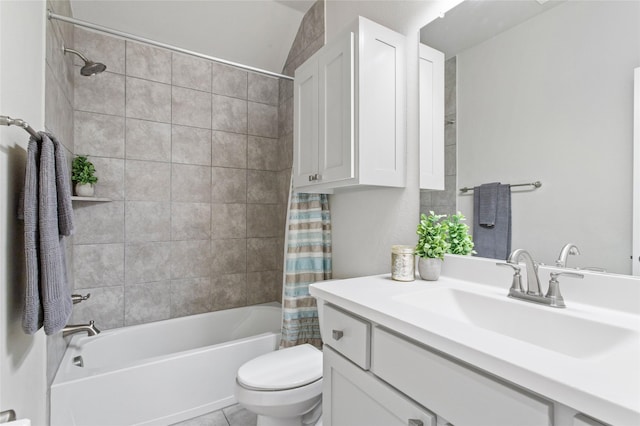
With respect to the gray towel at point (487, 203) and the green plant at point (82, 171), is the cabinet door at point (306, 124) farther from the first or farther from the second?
the green plant at point (82, 171)

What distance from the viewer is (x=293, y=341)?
1948 millimetres

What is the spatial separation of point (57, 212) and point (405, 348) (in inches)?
49.7

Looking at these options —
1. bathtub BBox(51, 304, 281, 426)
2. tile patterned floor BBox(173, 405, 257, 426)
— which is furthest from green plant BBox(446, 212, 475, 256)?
tile patterned floor BBox(173, 405, 257, 426)

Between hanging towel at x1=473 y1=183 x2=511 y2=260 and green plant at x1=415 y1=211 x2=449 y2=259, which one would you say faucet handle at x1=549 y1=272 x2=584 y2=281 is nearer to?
hanging towel at x1=473 y1=183 x2=511 y2=260

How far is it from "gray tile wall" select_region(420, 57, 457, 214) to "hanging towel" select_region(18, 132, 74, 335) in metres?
1.45

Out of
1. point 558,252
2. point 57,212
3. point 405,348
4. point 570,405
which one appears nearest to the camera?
point 570,405

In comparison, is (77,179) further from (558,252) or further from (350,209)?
(558,252)

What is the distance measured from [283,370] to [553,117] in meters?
1.48

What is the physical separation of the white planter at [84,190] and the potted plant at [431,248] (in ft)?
6.66

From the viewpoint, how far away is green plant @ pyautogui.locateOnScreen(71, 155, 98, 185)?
1.95 m

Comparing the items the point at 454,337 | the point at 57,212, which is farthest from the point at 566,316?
the point at 57,212

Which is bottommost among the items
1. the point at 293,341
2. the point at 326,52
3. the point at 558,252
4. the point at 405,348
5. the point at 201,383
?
the point at 201,383

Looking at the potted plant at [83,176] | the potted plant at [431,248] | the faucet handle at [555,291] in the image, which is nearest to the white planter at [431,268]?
the potted plant at [431,248]

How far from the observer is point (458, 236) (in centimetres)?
128
